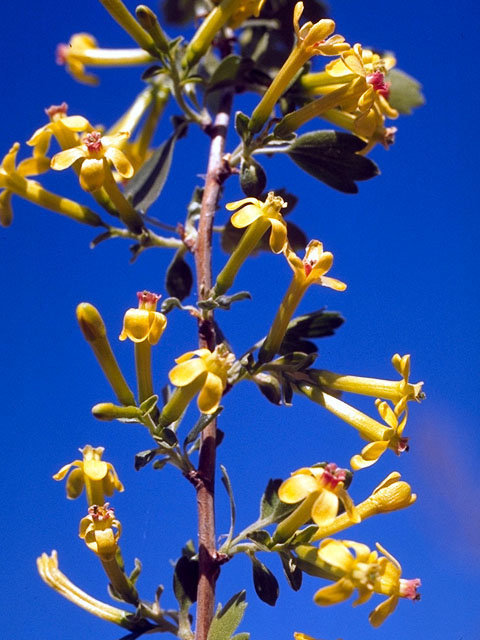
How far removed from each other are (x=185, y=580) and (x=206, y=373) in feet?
2.59

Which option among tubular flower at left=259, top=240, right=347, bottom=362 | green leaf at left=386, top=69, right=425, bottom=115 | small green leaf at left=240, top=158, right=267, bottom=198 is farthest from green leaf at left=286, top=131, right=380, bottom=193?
green leaf at left=386, top=69, right=425, bottom=115

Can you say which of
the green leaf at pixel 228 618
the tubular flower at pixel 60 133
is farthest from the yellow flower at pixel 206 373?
the tubular flower at pixel 60 133

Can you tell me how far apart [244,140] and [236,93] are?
65 centimetres

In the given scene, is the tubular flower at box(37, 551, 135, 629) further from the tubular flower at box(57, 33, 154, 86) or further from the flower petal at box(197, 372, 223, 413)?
the tubular flower at box(57, 33, 154, 86)

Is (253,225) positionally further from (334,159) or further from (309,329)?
(334,159)

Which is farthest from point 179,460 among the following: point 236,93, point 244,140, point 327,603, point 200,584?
point 236,93

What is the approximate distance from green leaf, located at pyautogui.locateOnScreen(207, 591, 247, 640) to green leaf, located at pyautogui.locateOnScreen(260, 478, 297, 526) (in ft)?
0.77

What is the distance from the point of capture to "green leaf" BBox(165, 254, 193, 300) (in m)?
→ 3.06

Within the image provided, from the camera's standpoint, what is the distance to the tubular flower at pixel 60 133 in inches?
102

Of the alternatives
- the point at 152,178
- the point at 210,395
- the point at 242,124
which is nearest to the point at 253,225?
the point at 242,124

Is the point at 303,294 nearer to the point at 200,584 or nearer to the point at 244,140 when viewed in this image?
the point at 244,140

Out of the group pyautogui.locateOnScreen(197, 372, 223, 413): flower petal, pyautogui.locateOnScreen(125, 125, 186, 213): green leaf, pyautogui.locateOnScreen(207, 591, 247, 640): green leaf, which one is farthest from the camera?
pyautogui.locateOnScreen(125, 125, 186, 213): green leaf

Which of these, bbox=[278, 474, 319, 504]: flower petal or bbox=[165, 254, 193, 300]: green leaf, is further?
bbox=[165, 254, 193, 300]: green leaf

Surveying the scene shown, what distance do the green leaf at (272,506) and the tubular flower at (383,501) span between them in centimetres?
17
